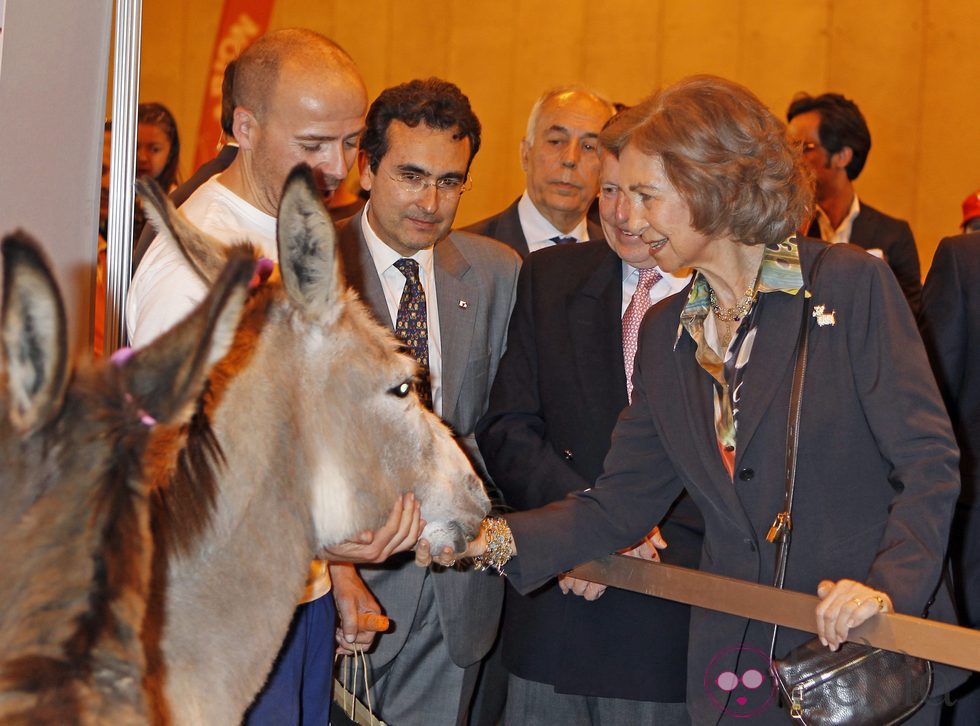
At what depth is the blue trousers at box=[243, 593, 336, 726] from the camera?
7.63 ft

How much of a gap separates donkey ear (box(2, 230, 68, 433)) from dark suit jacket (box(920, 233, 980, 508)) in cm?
250

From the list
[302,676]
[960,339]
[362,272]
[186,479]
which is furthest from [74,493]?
[960,339]

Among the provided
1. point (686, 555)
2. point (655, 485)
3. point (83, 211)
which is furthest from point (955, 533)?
point (83, 211)

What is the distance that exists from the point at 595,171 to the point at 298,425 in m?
2.99

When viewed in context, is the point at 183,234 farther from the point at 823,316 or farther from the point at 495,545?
the point at 823,316

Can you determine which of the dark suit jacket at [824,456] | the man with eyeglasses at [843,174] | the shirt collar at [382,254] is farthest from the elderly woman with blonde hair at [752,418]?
the man with eyeglasses at [843,174]

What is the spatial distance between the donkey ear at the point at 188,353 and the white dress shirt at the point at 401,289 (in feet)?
6.09

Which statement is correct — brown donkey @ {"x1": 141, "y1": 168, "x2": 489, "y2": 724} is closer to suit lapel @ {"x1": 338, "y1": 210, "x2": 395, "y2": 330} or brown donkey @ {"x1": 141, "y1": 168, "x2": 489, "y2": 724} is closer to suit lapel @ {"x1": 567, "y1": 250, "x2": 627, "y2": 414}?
suit lapel @ {"x1": 338, "y1": 210, "x2": 395, "y2": 330}

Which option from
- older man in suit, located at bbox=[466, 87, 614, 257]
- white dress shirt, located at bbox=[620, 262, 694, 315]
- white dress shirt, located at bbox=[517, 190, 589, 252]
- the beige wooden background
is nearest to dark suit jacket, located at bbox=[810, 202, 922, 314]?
the beige wooden background

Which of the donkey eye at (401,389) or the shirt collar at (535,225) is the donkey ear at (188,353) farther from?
the shirt collar at (535,225)

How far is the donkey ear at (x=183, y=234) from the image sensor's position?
2031 millimetres

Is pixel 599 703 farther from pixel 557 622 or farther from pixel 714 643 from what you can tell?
pixel 714 643

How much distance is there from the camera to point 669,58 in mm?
8062

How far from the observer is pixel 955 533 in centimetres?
309
